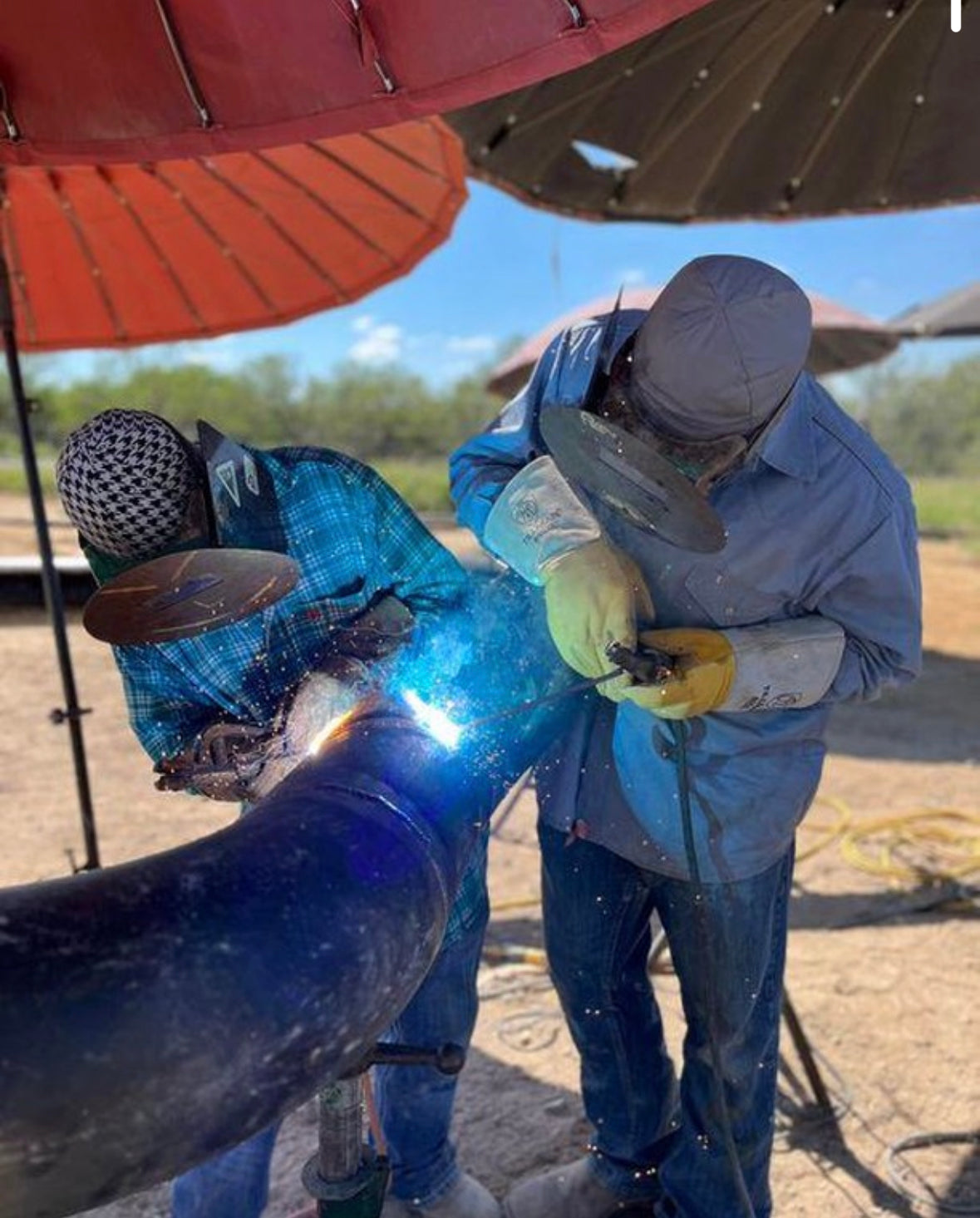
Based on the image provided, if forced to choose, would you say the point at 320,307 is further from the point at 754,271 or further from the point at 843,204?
the point at 754,271

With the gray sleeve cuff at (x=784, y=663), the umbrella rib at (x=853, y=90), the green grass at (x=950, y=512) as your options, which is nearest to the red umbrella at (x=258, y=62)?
the gray sleeve cuff at (x=784, y=663)

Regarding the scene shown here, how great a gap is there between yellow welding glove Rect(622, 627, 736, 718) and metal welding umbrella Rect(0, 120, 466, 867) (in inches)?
66.2

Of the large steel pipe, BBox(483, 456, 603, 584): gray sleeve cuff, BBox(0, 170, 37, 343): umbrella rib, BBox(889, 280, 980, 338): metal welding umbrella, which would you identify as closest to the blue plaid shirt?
BBox(483, 456, 603, 584): gray sleeve cuff

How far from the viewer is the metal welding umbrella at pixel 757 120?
259cm

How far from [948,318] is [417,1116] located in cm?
1072

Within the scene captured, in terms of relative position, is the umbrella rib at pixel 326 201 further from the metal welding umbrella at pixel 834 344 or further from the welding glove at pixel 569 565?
the metal welding umbrella at pixel 834 344

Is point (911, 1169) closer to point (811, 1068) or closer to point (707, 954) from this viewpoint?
point (811, 1068)

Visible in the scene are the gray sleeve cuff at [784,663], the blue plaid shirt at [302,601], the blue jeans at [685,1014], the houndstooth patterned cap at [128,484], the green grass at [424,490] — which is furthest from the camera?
the green grass at [424,490]

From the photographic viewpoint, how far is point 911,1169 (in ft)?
8.83

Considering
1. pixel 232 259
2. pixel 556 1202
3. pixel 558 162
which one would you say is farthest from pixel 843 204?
pixel 556 1202

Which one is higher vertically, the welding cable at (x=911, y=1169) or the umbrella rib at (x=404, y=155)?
the umbrella rib at (x=404, y=155)

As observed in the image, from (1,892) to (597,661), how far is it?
3.63ft

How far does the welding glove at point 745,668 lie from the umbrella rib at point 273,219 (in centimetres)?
171

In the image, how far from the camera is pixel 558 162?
3172 millimetres
